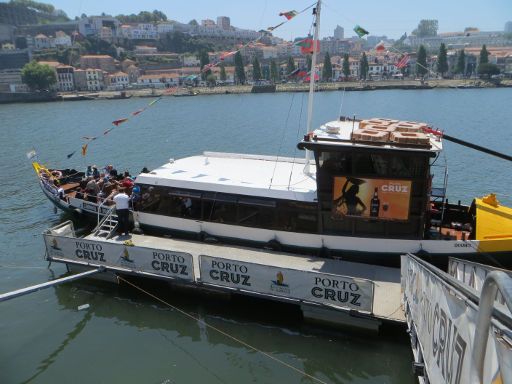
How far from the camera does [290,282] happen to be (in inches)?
413

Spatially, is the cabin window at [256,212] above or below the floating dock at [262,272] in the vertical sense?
A: above

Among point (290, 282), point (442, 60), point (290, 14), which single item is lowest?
point (290, 282)

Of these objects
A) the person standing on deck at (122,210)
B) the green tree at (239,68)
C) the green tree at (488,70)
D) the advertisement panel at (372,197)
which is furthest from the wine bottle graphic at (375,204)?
the green tree at (488,70)

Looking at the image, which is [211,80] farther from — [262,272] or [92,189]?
[262,272]

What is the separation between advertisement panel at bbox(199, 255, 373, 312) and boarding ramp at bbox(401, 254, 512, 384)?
180cm

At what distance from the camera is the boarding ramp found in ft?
9.02

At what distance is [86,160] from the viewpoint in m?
38.4

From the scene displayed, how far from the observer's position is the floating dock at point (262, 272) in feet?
33.0

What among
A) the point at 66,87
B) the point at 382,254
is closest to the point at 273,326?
the point at 382,254

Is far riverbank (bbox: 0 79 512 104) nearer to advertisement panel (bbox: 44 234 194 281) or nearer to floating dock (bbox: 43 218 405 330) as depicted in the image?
floating dock (bbox: 43 218 405 330)

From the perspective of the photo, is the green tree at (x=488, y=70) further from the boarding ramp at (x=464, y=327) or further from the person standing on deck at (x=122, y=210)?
the boarding ramp at (x=464, y=327)

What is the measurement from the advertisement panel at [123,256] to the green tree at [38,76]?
501 ft

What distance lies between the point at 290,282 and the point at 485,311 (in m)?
7.79

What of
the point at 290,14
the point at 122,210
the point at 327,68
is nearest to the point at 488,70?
the point at 327,68
